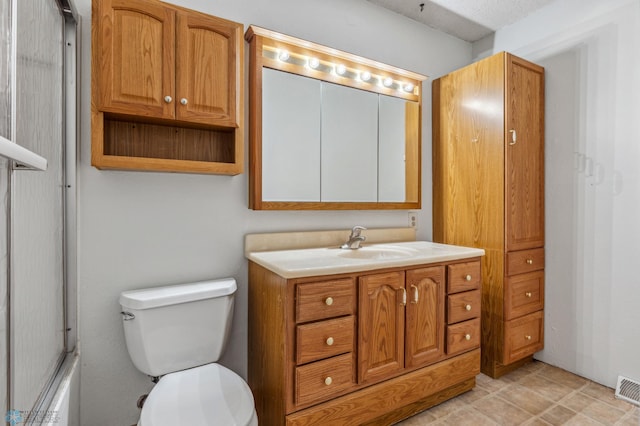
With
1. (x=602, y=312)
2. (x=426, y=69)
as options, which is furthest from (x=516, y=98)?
(x=602, y=312)

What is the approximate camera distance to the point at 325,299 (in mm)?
1391

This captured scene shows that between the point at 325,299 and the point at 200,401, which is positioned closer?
the point at 200,401

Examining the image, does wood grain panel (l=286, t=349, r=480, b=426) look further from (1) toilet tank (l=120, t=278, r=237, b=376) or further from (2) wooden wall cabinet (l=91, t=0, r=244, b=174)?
(2) wooden wall cabinet (l=91, t=0, r=244, b=174)

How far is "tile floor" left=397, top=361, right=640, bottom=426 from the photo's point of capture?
1671mm

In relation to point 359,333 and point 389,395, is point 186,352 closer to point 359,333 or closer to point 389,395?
point 359,333

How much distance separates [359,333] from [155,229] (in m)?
1.10

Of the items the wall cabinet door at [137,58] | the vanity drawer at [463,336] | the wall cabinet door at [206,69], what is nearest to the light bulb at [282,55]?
the wall cabinet door at [206,69]

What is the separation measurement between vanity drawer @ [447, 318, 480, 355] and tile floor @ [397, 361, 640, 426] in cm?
30

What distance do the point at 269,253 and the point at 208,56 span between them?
100cm

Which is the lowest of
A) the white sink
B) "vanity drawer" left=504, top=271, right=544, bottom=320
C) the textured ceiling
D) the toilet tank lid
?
"vanity drawer" left=504, top=271, right=544, bottom=320

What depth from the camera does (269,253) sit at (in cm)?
173

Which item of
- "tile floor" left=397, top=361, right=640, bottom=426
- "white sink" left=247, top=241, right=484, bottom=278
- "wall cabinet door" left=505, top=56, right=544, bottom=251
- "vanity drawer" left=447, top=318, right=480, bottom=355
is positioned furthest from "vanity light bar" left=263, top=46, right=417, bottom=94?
"tile floor" left=397, top=361, right=640, bottom=426

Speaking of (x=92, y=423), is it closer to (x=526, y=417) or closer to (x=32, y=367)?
(x=32, y=367)

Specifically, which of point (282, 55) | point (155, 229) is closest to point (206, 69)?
point (282, 55)
